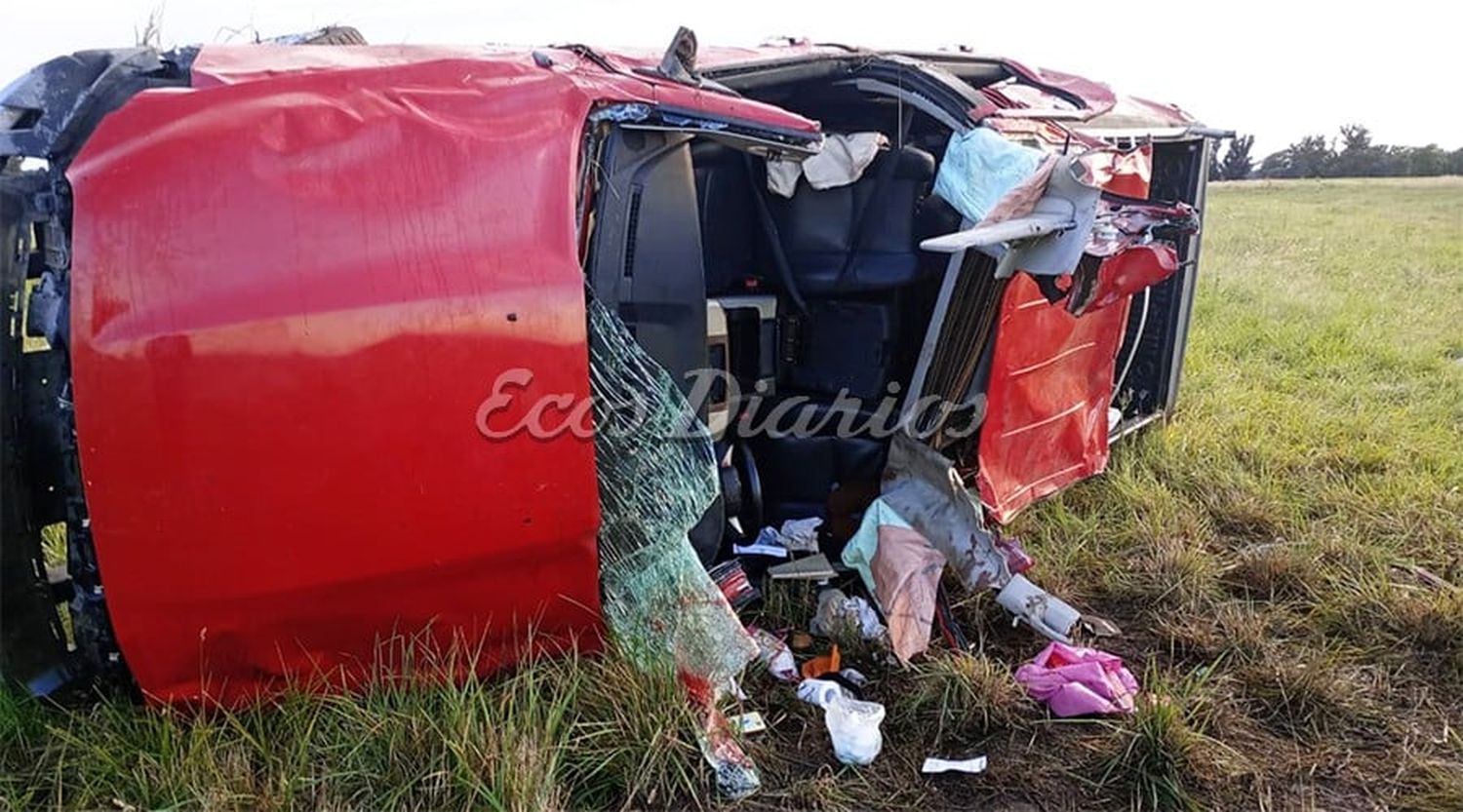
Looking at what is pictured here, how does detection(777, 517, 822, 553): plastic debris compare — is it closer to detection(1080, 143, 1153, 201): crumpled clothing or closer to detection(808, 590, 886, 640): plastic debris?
detection(808, 590, 886, 640): plastic debris

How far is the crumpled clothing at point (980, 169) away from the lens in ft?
9.41

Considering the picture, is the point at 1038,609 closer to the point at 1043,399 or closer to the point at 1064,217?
the point at 1043,399

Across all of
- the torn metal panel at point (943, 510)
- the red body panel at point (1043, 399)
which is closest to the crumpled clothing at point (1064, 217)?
the red body panel at point (1043, 399)

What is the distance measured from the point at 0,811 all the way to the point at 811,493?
2152 mm

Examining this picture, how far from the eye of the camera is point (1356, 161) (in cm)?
3238

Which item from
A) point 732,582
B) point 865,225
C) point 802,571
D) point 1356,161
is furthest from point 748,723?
point 1356,161

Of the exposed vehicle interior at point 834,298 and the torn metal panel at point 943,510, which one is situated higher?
the exposed vehicle interior at point 834,298

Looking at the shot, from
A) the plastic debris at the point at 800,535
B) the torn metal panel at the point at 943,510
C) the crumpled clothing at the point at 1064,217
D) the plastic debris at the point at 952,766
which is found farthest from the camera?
the plastic debris at the point at 800,535

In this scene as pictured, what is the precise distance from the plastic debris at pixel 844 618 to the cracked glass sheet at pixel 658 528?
49 centimetres

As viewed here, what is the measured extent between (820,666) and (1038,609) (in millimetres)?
688

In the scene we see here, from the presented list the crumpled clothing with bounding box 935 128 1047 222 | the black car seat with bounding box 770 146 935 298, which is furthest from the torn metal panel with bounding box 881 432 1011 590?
the crumpled clothing with bounding box 935 128 1047 222

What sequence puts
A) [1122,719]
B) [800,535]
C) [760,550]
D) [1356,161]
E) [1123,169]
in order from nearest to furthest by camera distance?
[1122,719], [760,550], [800,535], [1123,169], [1356,161]

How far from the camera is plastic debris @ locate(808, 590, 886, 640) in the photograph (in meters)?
2.89

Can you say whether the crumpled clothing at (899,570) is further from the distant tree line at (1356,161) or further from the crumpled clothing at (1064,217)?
the distant tree line at (1356,161)
